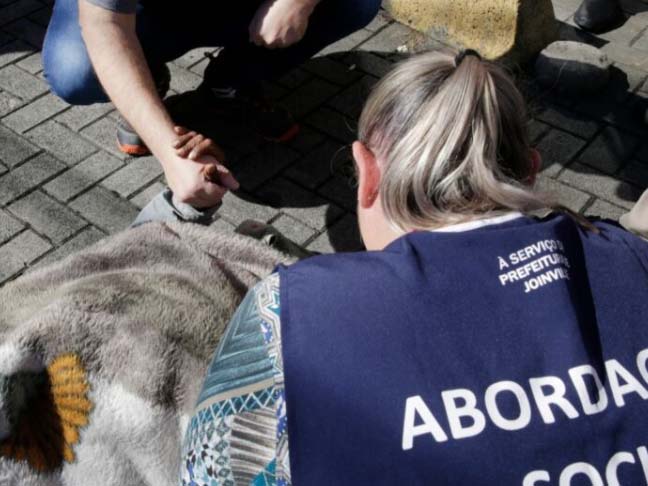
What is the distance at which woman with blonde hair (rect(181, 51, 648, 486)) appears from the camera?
1178 millimetres

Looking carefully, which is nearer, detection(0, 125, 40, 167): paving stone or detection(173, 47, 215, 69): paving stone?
detection(0, 125, 40, 167): paving stone

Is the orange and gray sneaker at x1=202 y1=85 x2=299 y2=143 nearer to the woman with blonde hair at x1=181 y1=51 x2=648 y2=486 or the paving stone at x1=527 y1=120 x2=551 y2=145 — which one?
the paving stone at x1=527 y1=120 x2=551 y2=145

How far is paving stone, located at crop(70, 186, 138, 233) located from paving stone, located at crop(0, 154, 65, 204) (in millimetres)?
212

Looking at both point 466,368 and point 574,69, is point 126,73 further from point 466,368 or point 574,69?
point 574,69

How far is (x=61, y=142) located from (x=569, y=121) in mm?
2164

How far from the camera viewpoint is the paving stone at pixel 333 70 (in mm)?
3879

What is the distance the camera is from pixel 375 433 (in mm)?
1191

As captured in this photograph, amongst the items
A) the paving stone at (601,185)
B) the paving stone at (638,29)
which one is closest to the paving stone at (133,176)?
the paving stone at (601,185)

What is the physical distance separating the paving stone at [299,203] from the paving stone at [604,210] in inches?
37.8

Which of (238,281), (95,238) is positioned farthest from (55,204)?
(238,281)

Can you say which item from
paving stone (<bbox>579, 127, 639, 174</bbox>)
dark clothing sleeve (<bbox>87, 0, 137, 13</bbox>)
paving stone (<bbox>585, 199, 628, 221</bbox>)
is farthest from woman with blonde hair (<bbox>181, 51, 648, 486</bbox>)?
paving stone (<bbox>579, 127, 639, 174</bbox>)

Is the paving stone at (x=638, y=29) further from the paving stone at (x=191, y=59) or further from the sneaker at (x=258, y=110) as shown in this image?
the paving stone at (x=191, y=59)

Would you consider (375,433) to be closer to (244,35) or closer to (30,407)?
(30,407)

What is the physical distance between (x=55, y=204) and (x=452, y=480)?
246 cm
